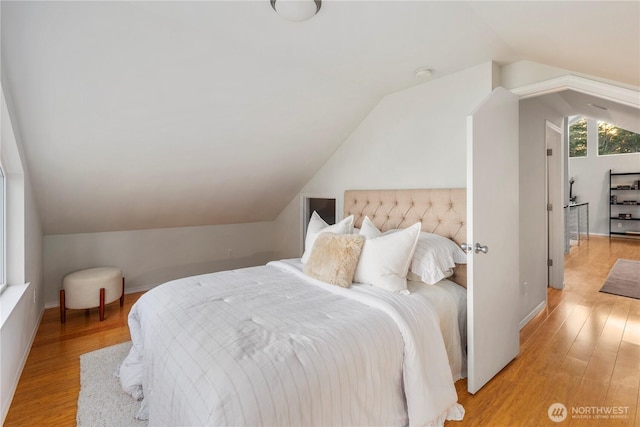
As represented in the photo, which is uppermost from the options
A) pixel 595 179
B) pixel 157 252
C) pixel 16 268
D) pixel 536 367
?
pixel 595 179

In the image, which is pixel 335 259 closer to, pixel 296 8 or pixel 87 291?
pixel 296 8

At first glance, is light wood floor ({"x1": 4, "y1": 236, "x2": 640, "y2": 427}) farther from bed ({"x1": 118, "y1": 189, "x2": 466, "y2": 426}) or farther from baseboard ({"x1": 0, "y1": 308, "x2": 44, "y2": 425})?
bed ({"x1": 118, "y1": 189, "x2": 466, "y2": 426})

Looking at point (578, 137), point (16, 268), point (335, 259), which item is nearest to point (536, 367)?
point (335, 259)

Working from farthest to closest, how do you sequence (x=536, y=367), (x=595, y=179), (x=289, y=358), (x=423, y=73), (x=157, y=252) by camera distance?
1. (x=595, y=179)
2. (x=157, y=252)
3. (x=423, y=73)
4. (x=536, y=367)
5. (x=289, y=358)

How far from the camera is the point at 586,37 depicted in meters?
1.35

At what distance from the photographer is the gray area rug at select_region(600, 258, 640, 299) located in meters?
3.62

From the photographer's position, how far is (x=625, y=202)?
7.70 meters

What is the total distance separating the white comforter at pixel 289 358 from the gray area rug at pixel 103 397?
0.09 metres

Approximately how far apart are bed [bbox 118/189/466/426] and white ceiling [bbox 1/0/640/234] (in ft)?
4.05

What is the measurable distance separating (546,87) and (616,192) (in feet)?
27.9

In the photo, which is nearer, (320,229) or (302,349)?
(302,349)

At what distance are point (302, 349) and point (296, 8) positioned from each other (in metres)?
1.67

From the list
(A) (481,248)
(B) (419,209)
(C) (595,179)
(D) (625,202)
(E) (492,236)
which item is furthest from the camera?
(C) (595,179)

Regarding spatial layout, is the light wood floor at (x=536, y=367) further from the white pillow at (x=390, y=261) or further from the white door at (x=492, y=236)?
the white pillow at (x=390, y=261)
